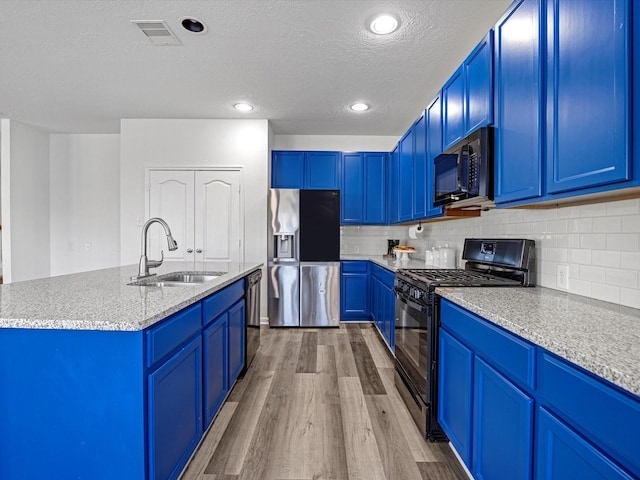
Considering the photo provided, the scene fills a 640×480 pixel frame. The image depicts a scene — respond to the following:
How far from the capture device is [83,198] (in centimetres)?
493

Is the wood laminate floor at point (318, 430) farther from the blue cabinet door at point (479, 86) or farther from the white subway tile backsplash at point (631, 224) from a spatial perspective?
the blue cabinet door at point (479, 86)

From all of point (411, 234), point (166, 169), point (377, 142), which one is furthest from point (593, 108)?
point (166, 169)

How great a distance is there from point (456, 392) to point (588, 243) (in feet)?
3.12

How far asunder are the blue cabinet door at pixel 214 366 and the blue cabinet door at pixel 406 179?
7.44 ft

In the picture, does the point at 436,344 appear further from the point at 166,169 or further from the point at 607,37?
the point at 166,169

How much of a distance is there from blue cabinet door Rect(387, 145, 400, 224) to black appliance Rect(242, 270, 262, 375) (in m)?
2.07

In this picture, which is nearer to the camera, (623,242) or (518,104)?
(623,242)

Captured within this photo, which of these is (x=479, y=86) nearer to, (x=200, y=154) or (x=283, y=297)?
(x=283, y=297)

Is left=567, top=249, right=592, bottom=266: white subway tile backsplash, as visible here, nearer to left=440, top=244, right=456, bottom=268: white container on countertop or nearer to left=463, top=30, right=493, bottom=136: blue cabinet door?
left=463, top=30, right=493, bottom=136: blue cabinet door

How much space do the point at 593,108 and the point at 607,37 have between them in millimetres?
214

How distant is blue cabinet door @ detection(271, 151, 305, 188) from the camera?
4648 mm

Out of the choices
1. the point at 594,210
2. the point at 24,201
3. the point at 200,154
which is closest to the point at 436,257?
the point at 594,210

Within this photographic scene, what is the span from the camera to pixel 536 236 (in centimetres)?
197

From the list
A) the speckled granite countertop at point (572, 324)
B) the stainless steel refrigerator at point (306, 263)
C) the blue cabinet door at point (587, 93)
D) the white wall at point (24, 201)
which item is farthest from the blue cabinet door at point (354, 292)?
Answer: the white wall at point (24, 201)
